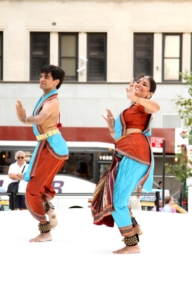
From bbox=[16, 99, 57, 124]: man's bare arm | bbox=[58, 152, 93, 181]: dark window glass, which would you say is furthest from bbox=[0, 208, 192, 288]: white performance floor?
bbox=[58, 152, 93, 181]: dark window glass

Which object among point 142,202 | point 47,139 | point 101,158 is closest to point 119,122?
point 47,139

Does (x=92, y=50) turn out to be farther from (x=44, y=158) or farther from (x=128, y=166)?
(x=128, y=166)

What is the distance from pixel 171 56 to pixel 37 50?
4.84 metres

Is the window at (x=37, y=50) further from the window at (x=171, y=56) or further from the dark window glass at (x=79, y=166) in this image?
the dark window glass at (x=79, y=166)

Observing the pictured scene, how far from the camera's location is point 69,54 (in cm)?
3116

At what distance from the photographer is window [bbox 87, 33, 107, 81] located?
31.3 metres

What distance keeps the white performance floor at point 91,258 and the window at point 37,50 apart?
20078mm

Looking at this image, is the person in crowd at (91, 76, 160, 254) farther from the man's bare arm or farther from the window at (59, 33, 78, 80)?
the window at (59, 33, 78, 80)

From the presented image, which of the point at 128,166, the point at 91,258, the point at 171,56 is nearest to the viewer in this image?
the point at 91,258

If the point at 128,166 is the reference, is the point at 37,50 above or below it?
above

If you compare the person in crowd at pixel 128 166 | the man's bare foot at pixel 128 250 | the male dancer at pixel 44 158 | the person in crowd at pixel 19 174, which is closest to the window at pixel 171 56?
the person in crowd at pixel 19 174

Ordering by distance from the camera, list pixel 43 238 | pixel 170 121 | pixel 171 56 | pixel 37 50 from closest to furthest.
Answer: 1. pixel 43 238
2. pixel 170 121
3. pixel 171 56
4. pixel 37 50

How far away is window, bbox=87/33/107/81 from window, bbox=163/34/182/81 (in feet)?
7.12

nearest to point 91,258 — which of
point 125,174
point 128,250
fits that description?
point 128,250
